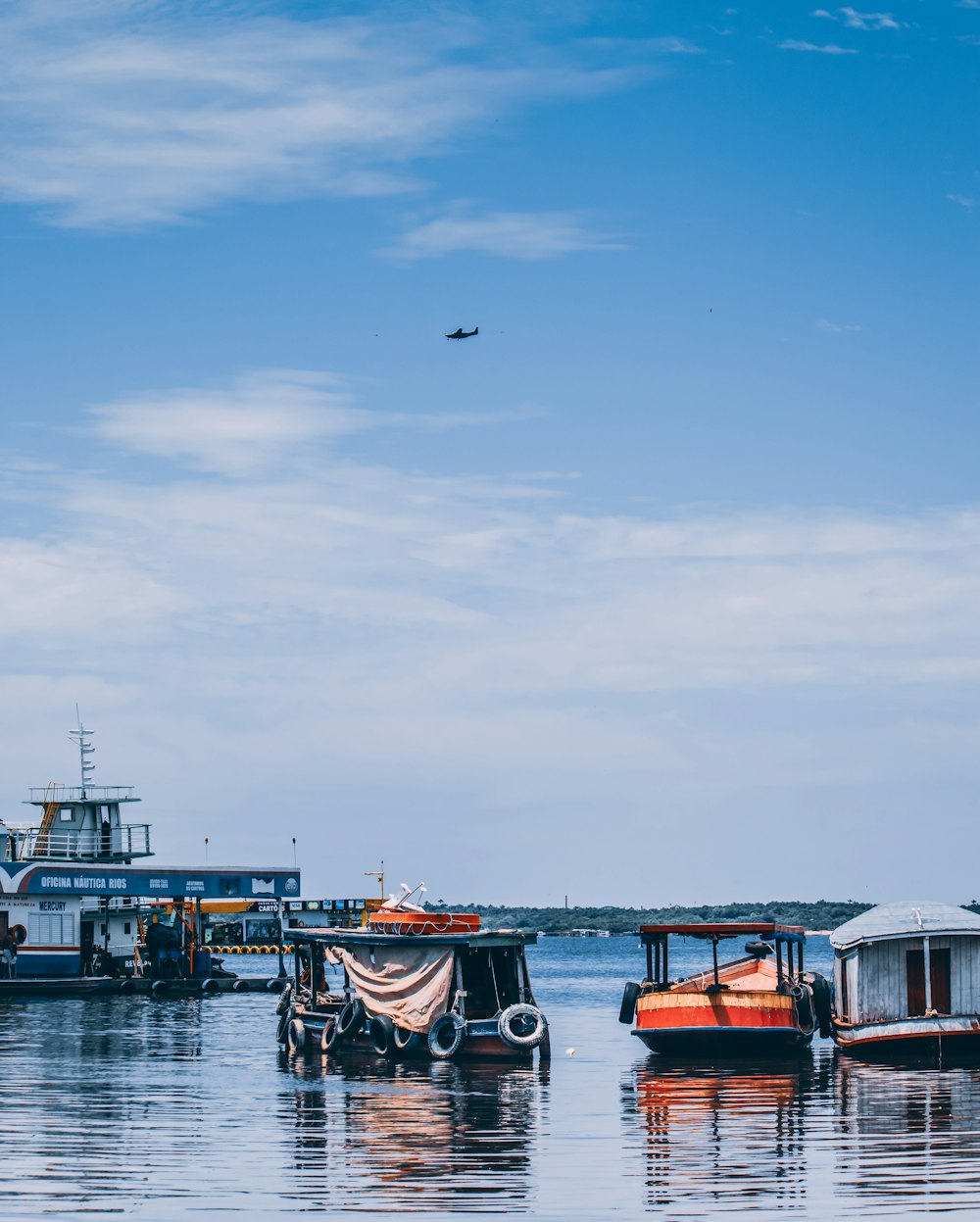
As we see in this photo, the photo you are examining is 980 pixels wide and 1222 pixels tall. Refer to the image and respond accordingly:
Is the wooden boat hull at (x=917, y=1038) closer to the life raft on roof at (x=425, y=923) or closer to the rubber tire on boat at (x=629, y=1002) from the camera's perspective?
the rubber tire on boat at (x=629, y=1002)

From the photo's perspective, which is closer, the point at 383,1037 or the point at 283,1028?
the point at 383,1037

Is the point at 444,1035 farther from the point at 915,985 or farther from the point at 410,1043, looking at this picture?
the point at 915,985

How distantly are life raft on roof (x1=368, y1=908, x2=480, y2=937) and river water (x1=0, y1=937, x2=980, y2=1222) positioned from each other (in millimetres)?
3104

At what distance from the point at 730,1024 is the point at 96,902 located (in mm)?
38485

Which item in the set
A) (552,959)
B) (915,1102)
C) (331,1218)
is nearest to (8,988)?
(915,1102)

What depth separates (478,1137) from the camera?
2575 centimetres

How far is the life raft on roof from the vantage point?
3800cm

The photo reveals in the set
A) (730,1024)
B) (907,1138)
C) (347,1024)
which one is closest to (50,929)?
(347,1024)

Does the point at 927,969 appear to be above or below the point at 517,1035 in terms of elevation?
above

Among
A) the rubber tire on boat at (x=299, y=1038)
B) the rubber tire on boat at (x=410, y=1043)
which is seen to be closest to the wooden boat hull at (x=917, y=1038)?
the rubber tire on boat at (x=410, y=1043)

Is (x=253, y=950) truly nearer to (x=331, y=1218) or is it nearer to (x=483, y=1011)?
(x=483, y=1011)

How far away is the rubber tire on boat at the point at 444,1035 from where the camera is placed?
119 feet

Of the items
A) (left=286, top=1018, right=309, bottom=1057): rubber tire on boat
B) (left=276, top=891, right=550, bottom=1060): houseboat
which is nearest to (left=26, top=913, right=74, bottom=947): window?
(left=286, top=1018, right=309, bottom=1057): rubber tire on boat

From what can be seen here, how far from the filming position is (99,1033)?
4762 centimetres
